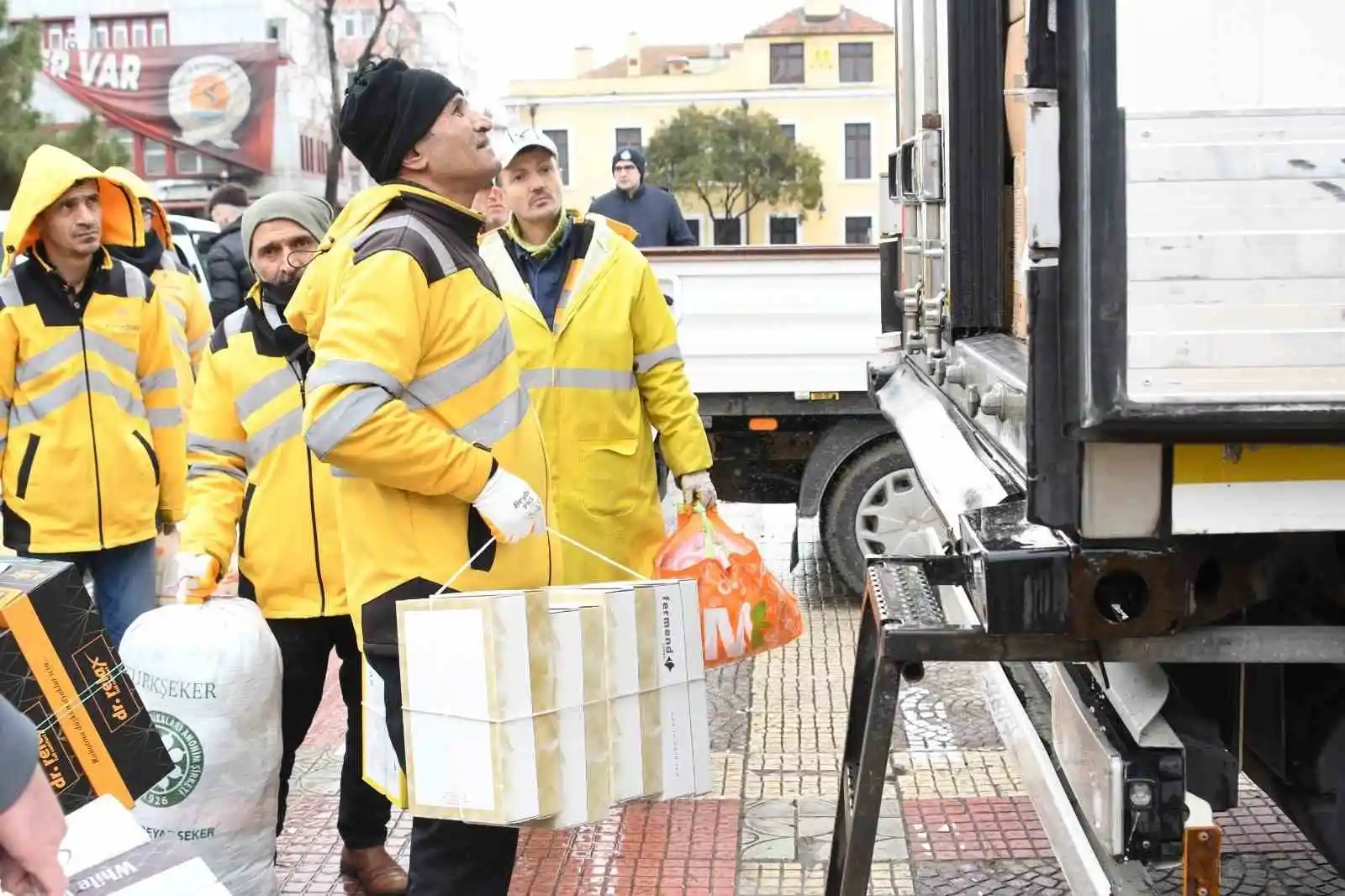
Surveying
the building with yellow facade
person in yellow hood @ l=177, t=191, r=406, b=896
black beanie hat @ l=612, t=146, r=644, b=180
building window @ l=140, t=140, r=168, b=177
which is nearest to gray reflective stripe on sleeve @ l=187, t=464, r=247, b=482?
person in yellow hood @ l=177, t=191, r=406, b=896

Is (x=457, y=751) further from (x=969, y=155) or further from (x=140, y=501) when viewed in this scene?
(x=140, y=501)

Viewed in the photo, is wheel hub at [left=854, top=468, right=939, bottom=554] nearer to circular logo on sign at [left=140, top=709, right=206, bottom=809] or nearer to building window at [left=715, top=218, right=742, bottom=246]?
circular logo on sign at [left=140, top=709, right=206, bottom=809]

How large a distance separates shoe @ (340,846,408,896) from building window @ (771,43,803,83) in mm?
66235

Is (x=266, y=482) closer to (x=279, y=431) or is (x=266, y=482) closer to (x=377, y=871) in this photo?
(x=279, y=431)

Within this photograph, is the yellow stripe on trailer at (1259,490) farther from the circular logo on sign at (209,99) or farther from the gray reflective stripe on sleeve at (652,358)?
the circular logo on sign at (209,99)

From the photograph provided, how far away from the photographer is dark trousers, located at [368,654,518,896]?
3113 millimetres

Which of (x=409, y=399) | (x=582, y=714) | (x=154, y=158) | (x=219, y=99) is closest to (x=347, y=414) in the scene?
(x=409, y=399)

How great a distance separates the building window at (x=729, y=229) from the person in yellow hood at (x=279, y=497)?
5712 cm

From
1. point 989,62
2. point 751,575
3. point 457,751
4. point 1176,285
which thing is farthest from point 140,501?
point 1176,285

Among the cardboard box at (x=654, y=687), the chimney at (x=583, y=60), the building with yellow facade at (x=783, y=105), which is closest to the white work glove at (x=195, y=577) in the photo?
the cardboard box at (x=654, y=687)

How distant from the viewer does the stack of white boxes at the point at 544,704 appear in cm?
285

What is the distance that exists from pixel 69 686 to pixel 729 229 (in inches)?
2321

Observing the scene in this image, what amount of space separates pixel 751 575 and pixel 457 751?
1.26 m

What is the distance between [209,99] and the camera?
4688cm
